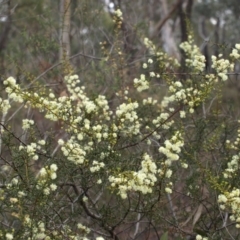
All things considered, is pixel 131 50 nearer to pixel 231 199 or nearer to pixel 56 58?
pixel 56 58

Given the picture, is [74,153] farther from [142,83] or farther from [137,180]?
[142,83]

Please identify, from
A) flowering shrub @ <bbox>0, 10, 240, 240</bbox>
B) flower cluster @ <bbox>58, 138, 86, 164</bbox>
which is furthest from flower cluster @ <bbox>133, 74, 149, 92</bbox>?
flower cluster @ <bbox>58, 138, 86, 164</bbox>

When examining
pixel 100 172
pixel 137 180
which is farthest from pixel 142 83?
pixel 137 180

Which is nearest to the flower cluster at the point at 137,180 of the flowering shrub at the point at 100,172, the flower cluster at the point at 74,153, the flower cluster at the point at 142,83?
the flowering shrub at the point at 100,172

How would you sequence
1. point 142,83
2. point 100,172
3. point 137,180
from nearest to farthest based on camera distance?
1. point 137,180
2. point 100,172
3. point 142,83

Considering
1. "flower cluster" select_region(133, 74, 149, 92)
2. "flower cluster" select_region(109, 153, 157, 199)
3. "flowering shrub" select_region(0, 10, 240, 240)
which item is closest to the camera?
"flower cluster" select_region(109, 153, 157, 199)

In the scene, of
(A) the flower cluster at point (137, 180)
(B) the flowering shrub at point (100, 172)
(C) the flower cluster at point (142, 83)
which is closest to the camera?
(A) the flower cluster at point (137, 180)

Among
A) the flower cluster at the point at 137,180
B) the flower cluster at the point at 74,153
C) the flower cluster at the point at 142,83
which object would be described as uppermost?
the flower cluster at the point at 142,83

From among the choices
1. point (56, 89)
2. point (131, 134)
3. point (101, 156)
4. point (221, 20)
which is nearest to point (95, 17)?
point (56, 89)

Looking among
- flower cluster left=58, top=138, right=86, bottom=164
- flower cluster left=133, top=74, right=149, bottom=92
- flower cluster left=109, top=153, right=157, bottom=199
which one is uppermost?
flower cluster left=133, top=74, right=149, bottom=92

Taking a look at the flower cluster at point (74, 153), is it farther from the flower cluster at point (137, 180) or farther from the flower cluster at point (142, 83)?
A: the flower cluster at point (142, 83)

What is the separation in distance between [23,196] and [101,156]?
62 centimetres

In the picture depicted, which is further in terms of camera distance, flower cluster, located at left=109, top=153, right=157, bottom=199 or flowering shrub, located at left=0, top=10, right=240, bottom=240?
flowering shrub, located at left=0, top=10, right=240, bottom=240

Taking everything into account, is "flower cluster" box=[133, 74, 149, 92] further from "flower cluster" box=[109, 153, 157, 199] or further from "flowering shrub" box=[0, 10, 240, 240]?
"flower cluster" box=[109, 153, 157, 199]
